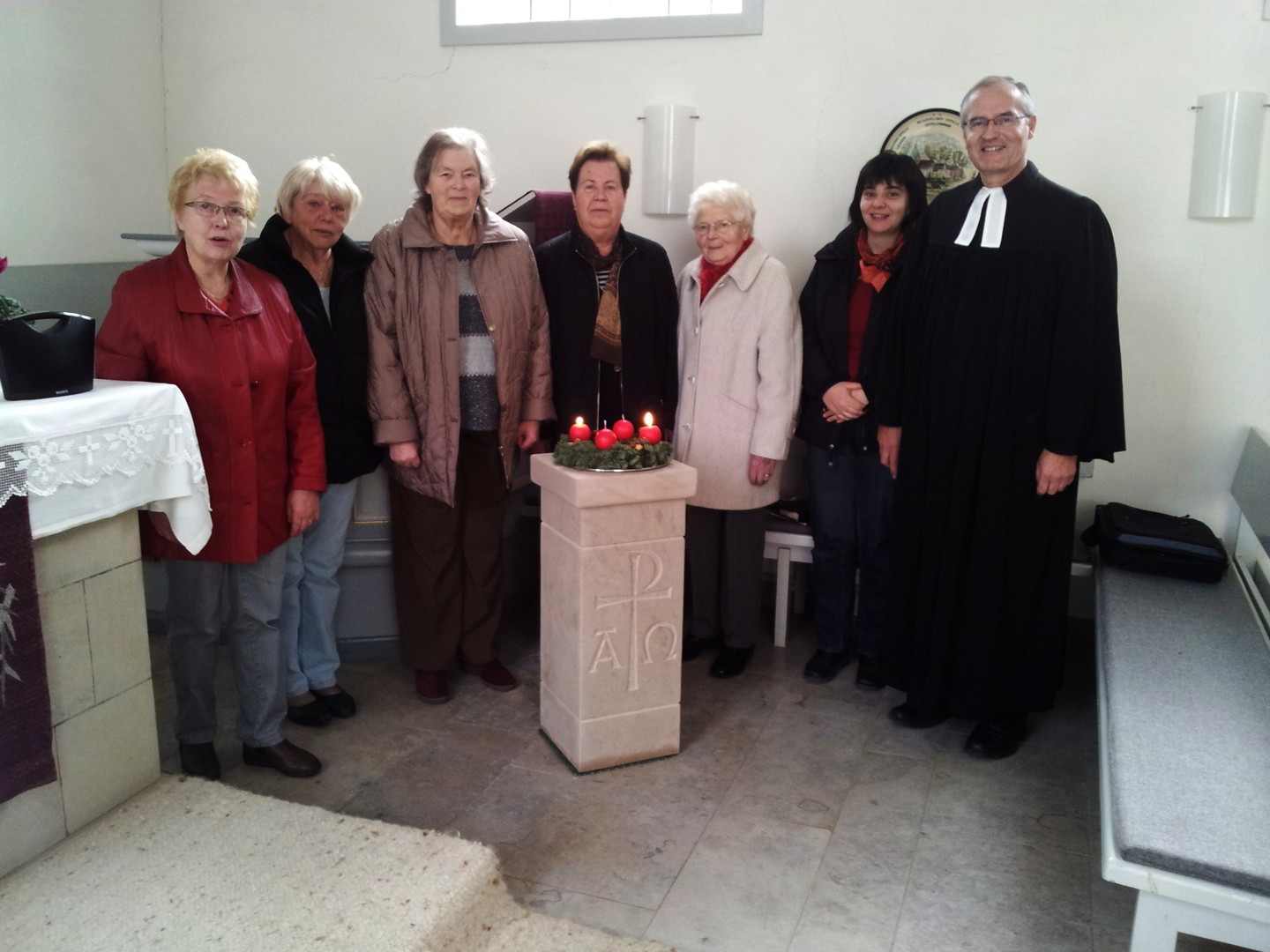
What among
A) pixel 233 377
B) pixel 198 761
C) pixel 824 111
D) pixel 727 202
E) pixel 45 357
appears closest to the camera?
pixel 45 357

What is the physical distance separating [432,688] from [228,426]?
4.40ft

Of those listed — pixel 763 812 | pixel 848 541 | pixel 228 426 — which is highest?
pixel 228 426

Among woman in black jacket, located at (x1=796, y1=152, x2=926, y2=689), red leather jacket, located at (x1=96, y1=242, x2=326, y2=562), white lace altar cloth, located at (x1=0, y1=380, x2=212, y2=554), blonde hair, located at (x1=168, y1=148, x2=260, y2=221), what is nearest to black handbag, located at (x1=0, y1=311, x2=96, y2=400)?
white lace altar cloth, located at (x1=0, y1=380, x2=212, y2=554)

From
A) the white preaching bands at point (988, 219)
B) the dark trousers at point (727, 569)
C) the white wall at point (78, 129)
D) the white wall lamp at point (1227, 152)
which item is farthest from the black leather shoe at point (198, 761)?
the white wall lamp at point (1227, 152)

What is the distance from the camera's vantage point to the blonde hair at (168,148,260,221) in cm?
260

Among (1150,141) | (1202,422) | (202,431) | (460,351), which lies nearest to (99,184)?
(460,351)

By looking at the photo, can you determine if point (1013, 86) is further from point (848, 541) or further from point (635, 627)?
point (635, 627)

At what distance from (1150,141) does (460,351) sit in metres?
2.67

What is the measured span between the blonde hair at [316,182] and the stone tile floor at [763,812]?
1.66m

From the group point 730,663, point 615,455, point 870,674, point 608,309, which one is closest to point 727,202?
point 608,309

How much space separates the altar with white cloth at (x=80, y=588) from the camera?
223 cm

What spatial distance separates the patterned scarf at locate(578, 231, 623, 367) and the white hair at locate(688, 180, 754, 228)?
31 centimetres

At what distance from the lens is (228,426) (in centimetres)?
271

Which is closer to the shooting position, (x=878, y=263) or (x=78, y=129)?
(x=878, y=263)
